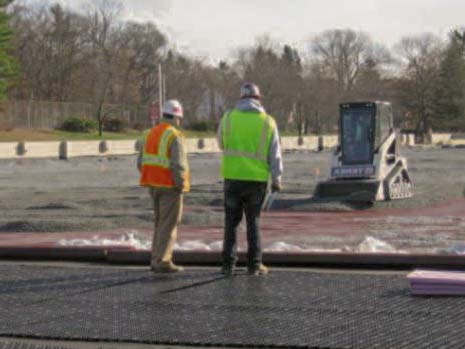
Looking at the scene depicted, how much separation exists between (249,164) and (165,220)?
43.8 inches

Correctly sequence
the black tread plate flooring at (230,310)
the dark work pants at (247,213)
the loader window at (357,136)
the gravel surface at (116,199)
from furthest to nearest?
the loader window at (357,136) < the gravel surface at (116,199) < the dark work pants at (247,213) < the black tread plate flooring at (230,310)

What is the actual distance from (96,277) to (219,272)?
1.29 metres

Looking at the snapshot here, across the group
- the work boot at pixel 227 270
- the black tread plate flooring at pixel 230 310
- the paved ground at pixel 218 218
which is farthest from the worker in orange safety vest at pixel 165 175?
the paved ground at pixel 218 218

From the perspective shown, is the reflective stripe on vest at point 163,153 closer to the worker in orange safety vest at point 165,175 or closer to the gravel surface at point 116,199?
the worker in orange safety vest at point 165,175

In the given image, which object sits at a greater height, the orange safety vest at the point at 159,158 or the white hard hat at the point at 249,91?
the white hard hat at the point at 249,91

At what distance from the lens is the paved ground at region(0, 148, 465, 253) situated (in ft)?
43.4

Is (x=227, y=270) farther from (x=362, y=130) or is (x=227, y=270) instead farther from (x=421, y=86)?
(x=421, y=86)

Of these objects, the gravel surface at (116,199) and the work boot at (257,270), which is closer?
the work boot at (257,270)

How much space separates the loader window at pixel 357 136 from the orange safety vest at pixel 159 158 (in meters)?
12.7

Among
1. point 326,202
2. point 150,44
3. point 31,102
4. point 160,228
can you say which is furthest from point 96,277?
point 150,44

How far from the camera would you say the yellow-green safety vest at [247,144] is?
913 centimetres

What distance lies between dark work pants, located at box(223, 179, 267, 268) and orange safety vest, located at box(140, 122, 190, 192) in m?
0.50

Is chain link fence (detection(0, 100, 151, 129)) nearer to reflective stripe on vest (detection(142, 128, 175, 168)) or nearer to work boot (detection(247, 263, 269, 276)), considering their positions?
reflective stripe on vest (detection(142, 128, 175, 168))

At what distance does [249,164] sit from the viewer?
30.1 ft
